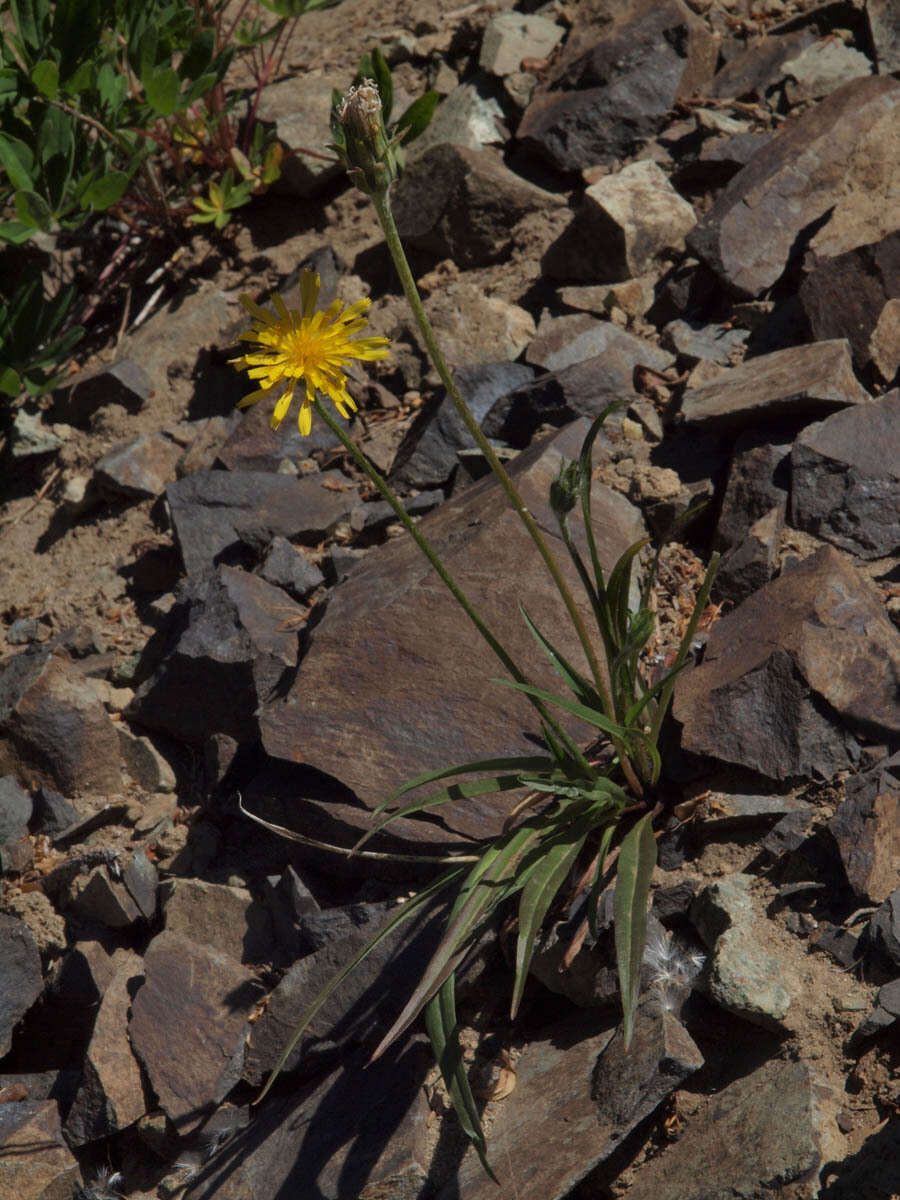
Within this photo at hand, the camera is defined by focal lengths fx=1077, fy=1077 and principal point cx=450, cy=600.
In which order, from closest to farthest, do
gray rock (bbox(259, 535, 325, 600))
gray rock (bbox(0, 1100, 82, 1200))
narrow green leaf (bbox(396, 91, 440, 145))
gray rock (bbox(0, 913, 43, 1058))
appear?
1. gray rock (bbox(0, 1100, 82, 1200))
2. gray rock (bbox(0, 913, 43, 1058))
3. gray rock (bbox(259, 535, 325, 600))
4. narrow green leaf (bbox(396, 91, 440, 145))

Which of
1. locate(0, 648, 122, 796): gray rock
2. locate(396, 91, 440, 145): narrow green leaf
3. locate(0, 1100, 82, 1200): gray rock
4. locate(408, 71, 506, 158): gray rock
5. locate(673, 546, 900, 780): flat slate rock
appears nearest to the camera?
locate(673, 546, 900, 780): flat slate rock

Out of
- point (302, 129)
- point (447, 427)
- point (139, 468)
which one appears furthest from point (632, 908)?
point (302, 129)

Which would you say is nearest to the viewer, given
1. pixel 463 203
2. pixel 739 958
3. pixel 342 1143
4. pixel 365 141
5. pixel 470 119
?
pixel 365 141

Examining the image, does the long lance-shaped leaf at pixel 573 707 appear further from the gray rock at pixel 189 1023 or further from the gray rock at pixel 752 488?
the gray rock at pixel 189 1023

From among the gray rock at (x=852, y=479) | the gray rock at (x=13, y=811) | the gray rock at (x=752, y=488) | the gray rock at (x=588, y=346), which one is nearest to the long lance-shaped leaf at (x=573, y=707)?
the gray rock at (x=752, y=488)

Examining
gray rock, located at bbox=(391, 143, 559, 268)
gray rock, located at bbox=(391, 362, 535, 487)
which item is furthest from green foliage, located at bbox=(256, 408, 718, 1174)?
gray rock, located at bbox=(391, 143, 559, 268)

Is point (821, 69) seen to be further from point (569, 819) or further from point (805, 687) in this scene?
point (569, 819)

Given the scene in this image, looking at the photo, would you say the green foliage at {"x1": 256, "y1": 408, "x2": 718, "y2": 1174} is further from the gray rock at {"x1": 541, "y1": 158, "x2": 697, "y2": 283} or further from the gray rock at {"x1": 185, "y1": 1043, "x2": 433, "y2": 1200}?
the gray rock at {"x1": 541, "y1": 158, "x2": 697, "y2": 283}
